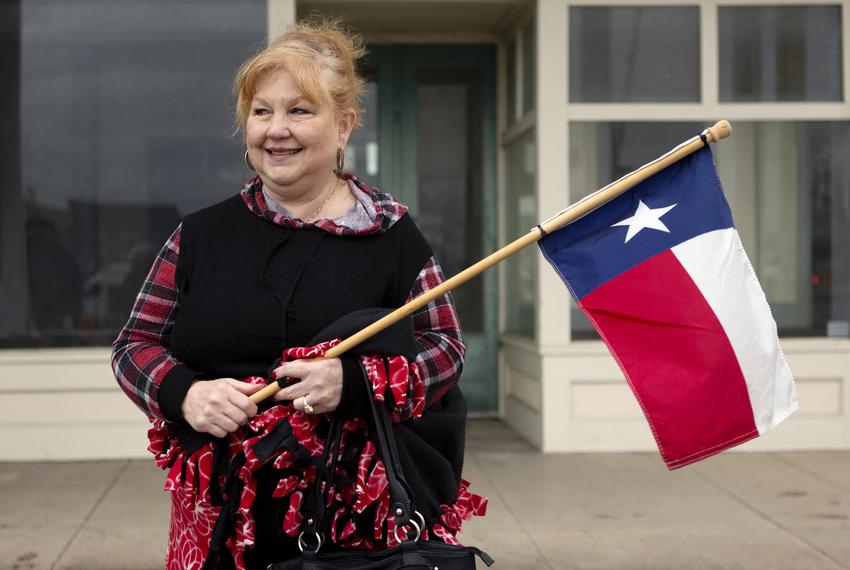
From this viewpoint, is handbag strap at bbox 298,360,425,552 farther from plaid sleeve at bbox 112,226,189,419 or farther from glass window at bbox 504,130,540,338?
glass window at bbox 504,130,540,338

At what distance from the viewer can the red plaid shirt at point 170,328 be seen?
2.39 meters

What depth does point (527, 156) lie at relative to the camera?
7.72m

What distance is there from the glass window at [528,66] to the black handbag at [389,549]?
5.42 metres

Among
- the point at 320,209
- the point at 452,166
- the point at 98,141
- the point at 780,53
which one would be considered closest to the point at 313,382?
the point at 320,209

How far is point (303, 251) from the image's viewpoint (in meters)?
2.41

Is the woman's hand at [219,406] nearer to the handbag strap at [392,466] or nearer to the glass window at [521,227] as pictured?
the handbag strap at [392,466]

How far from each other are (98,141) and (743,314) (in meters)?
5.34

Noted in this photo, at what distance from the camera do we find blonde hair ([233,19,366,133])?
2.37m

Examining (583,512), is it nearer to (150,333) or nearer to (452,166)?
(452,166)

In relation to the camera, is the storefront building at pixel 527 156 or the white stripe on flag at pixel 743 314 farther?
the storefront building at pixel 527 156

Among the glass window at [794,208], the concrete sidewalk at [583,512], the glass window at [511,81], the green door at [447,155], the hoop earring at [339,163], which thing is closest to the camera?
the hoop earring at [339,163]

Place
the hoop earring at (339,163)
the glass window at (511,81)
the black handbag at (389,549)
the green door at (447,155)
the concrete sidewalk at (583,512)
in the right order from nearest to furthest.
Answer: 1. the black handbag at (389,549)
2. the hoop earring at (339,163)
3. the concrete sidewalk at (583,512)
4. the glass window at (511,81)
5. the green door at (447,155)

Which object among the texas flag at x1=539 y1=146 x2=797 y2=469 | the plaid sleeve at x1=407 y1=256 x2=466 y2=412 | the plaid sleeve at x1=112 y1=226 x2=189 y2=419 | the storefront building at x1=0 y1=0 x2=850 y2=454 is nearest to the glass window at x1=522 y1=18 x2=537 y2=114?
the storefront building at x1=0 y1=0 x2=850 y2=454

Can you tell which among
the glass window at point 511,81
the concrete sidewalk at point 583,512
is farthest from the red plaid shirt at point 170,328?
the glass window at point 511,81
